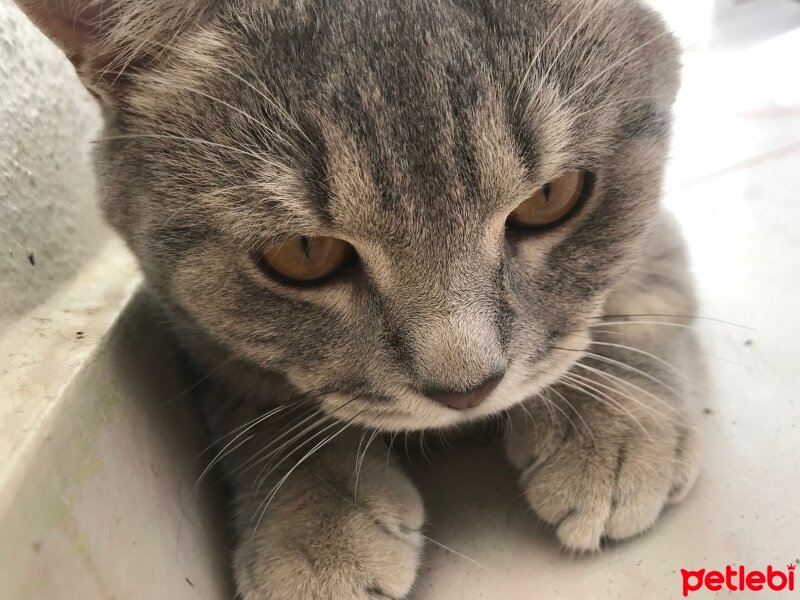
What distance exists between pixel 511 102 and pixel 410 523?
0.48m

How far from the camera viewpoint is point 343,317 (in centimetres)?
80

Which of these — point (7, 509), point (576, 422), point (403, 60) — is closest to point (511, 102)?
point (403, 60)

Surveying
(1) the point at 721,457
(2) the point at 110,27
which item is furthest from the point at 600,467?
(2) the point at 110,27

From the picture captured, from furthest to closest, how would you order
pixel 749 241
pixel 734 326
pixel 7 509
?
1. pixel 749 241
2. pixel 734 326
3. pixel 7 509

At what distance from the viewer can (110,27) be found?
792 mm

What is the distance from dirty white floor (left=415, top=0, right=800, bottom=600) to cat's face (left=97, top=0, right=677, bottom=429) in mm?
199

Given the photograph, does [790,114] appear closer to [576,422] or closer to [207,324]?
[576,422]

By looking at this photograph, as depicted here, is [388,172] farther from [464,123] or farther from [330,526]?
[330,526]

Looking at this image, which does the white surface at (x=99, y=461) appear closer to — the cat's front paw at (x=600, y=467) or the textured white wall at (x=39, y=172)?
the textured white wall at (x=39, y=172)

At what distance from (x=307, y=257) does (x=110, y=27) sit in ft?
1.04

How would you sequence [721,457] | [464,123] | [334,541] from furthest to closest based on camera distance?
[721,457] → [334,541] → [464,123]

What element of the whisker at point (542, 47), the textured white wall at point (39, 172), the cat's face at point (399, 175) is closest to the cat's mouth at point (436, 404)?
the cat's face at point (399, 175)

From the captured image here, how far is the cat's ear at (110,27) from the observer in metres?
0.77

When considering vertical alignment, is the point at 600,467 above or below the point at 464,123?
below
